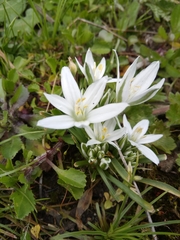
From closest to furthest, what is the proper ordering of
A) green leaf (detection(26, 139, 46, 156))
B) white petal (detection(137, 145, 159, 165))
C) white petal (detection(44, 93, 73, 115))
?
white petal (detection(44, 93, 73, 115)) → white petal (detection(137, 145, 159, 165)) → green leaf (detection(26, 139, 46, 156))

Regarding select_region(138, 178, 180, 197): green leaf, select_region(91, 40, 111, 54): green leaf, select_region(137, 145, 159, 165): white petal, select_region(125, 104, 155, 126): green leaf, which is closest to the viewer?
select_region(137, 145, 159, 165): white petal

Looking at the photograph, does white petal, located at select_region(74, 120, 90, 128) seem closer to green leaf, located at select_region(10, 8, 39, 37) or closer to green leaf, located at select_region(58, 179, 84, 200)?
green leaf, located at select_region(58, 179, 84, 200)

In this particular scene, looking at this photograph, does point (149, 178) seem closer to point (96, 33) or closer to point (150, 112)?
point (150, 112)

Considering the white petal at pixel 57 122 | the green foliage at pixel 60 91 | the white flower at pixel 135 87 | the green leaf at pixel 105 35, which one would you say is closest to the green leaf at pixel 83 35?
the green foliage at pixel 60 91

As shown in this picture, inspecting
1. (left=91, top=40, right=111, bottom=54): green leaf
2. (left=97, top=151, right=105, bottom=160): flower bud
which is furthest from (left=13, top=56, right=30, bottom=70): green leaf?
(left=97, top=151, right=105, bottom=160): flower bud

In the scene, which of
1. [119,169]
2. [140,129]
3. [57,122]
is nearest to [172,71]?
[140,129]

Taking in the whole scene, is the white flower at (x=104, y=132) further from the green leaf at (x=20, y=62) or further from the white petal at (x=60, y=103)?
the green leaf at (x=20, y=62)
